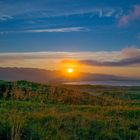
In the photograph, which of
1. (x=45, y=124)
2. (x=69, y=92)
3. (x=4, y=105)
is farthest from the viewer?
(x=69, y=92)

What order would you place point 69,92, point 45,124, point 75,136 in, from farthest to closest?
point 69,92, point 45,124, point 75,136

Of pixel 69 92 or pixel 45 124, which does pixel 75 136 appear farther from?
pixel 69 92

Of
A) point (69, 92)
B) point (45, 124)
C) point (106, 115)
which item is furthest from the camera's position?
point (69, 92)

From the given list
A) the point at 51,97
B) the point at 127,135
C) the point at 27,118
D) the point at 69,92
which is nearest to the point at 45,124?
the point at 27,118

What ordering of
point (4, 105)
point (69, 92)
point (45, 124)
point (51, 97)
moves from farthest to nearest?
point (69, 92) < point (51, 97) < point (4, 105) < point (45, 124)

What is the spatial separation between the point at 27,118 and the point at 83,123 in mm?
2185

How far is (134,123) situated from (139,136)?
2.84 metres

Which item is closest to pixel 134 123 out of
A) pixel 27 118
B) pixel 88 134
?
pixel 88 134

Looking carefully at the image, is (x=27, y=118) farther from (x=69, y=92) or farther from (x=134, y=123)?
(x=69, y=92)

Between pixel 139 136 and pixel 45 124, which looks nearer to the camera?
pixel 139 136

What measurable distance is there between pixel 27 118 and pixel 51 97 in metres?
8.83

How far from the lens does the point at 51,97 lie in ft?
77.6

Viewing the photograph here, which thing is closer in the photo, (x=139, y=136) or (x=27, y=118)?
(x=139, y=136)

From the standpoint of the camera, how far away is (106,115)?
17.5m
